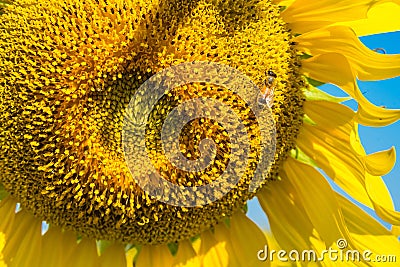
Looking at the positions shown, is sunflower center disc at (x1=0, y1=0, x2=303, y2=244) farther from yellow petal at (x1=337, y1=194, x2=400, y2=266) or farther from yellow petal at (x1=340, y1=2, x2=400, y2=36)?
yellow petal at (x1=337, y1=194, x2=400, y2=266)

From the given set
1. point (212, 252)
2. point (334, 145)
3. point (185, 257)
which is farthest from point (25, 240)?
point (334, 145)

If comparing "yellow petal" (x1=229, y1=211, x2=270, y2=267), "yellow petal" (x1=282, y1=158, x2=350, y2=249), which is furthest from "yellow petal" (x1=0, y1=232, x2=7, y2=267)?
"yellow petal" (x1=282, y1=158, x2=350, y2=249)

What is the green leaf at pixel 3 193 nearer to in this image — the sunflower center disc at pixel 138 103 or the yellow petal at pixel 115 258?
the sunflower center disc at pixel 138 103

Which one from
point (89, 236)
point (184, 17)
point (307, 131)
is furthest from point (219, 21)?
point (89, 236)

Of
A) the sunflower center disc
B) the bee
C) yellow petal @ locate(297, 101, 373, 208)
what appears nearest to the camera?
the sunflower center disc

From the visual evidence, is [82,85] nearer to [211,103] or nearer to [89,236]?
[211,103]

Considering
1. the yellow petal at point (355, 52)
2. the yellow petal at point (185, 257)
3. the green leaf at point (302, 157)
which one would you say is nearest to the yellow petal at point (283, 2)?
the yellow petal at point (355, 52)
